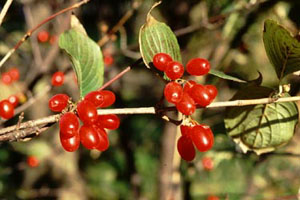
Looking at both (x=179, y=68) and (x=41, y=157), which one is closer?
(x=179, y=68)

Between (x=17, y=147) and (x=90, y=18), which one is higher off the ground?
(x=90, y=18)

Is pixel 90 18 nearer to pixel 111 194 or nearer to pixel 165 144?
pixel 165 144

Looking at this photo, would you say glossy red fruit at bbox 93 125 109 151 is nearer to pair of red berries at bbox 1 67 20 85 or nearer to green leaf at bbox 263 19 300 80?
green leaf at bbox 263 19 300 80

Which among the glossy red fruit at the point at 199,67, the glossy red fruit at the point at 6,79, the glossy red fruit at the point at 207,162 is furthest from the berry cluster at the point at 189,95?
the glossy red fruit at the point at 207,162

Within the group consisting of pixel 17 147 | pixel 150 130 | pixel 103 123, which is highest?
pixel 150 130

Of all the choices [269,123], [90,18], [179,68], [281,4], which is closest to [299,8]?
[281,4]

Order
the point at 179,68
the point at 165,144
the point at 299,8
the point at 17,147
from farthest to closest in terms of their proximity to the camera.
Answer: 1. the point at 17,147
2. the point at 165,144
3. the point at 299,8
4. the point at 179,68

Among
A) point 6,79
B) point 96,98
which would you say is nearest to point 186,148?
point 96,98

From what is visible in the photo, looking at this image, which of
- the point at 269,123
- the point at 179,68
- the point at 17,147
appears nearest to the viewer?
the point at 179,68

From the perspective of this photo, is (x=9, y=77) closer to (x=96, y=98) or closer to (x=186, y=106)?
(x=96, y=98)
